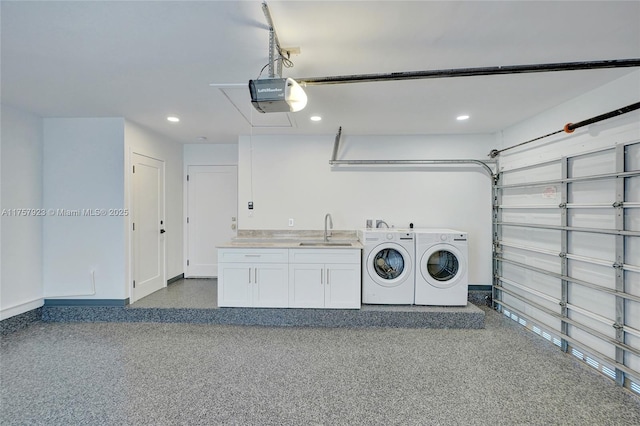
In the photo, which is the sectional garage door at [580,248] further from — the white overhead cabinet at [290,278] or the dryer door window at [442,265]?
the white overhead cabinet at [290,278]

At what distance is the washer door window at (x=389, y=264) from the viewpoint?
351 centimetres

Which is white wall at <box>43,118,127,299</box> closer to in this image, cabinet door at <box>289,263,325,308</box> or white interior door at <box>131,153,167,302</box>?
white interior door at <box>131,153,167,302</box>

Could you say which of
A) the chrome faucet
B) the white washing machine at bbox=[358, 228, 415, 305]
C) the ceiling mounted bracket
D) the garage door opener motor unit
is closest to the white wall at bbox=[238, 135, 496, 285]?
the chrome faucet

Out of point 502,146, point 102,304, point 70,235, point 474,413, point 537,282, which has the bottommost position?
point 474,413

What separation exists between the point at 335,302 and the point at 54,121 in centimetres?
436

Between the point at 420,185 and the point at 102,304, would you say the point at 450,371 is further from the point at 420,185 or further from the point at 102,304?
the point at 102,304

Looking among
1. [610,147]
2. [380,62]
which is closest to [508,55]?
[380,62]

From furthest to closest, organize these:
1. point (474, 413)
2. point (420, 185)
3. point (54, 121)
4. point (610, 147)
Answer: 1. point (420, 185)
2. point (54, 121)
3. point (610, 147)
4. point (474, 413)

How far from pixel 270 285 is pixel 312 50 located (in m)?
2.65

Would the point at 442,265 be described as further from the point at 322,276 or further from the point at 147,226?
the point at 147,226

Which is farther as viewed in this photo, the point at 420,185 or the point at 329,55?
the point at 420,185

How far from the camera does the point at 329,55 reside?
2066 mm

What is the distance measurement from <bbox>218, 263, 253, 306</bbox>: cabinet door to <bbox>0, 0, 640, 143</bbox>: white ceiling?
196cm

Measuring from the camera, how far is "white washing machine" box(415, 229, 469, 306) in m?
3.46
